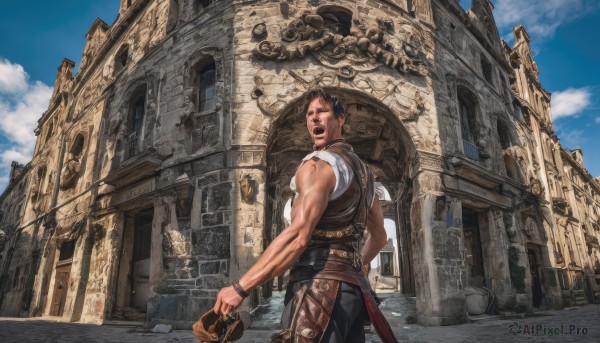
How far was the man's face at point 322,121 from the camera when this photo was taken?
1729 mm

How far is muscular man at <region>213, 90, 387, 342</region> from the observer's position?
1.26 metres

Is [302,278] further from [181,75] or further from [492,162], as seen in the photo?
[492,162]

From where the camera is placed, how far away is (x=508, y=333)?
5672 mm

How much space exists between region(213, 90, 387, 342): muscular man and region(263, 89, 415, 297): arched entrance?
5.90 metres

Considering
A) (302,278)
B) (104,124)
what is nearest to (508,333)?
(302,278)

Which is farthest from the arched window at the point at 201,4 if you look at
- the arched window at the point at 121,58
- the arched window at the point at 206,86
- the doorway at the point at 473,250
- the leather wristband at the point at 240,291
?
the leather wristband at the point at 240,291

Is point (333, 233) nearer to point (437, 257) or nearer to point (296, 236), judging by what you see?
point (296, 236)

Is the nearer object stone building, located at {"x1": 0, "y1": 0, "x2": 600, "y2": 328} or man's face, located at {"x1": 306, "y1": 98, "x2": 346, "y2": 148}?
man's face, located at {"x1": 306, "y1": 98, "x2": 346, "y2": 148}

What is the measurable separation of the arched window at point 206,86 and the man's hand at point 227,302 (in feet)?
24.7

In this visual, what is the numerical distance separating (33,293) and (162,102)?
7.53 meters

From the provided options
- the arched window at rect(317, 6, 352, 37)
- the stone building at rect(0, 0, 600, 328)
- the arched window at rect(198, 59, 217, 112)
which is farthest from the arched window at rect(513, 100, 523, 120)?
the arched window at rect(198, 59, 217, 112)

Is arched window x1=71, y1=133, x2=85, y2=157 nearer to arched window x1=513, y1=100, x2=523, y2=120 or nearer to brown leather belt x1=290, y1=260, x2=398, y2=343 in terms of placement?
brown leather belt x1=290, y1=260, x2=398, y2=343

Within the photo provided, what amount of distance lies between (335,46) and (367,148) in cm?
358

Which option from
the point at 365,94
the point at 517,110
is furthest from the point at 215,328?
the point at 517,110
